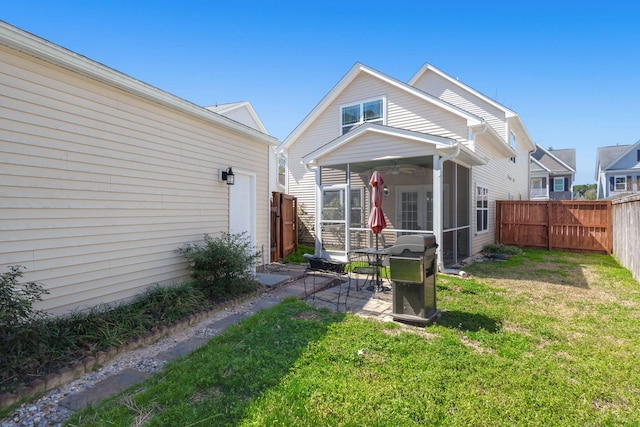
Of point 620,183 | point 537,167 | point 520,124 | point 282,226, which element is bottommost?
point 282,226

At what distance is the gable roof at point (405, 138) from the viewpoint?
7.67 metres

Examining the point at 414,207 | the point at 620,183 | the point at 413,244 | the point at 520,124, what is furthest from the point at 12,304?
the point at 620,183

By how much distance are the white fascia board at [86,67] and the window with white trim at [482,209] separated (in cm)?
943

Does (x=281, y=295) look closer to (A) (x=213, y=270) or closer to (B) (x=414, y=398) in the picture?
(A) (x=213, y=270)

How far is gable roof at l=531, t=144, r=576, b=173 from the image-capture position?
3183cm

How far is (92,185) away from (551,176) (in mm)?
38747

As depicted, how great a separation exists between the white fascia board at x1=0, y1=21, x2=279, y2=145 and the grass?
12.9 ft

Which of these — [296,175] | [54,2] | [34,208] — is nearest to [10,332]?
[34,208]

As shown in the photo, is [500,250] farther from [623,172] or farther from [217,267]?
[623,172]

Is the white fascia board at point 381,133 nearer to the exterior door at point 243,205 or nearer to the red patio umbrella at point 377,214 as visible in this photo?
the red patio umbrella at point 377,214

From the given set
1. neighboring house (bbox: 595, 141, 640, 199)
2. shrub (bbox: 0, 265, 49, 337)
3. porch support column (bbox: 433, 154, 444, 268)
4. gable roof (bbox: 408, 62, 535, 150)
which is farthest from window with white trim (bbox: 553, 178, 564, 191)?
shrub (bbox: 0, 265, 49, 337)

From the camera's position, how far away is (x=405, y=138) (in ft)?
26.8

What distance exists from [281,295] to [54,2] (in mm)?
7844

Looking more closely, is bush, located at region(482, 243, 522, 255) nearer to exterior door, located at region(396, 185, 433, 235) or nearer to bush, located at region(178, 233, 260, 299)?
exterior door, located at region(396, 185, 433, 235)
